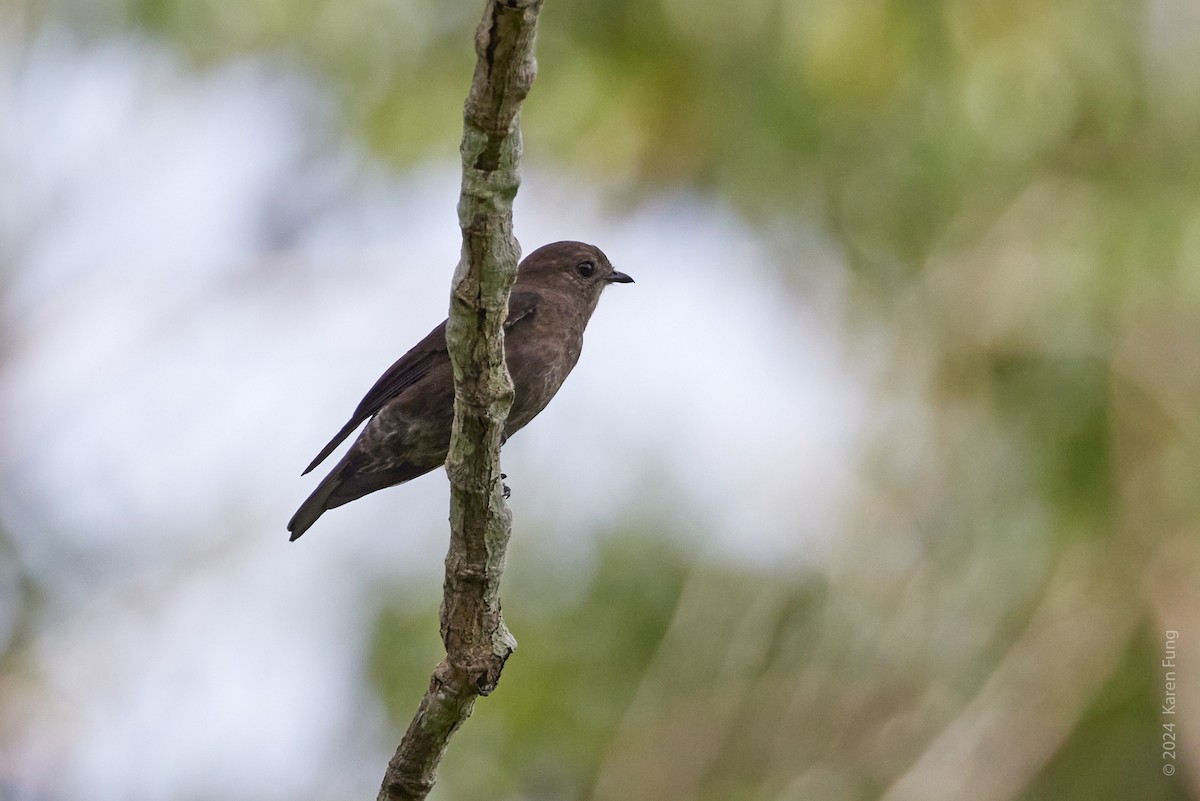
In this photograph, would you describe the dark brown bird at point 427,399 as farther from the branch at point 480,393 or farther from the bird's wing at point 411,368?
the branch at point 480,393

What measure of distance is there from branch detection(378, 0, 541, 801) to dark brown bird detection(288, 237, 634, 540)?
1287 mm

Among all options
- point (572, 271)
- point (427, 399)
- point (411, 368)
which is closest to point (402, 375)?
point (411, 368)

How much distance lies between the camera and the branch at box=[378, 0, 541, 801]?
9.50ft

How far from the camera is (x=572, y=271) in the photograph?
6090mm

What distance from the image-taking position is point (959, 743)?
6.50m

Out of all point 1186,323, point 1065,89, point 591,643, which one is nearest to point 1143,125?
point 1065,89

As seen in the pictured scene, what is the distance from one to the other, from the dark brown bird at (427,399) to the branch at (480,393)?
1287 millimetres

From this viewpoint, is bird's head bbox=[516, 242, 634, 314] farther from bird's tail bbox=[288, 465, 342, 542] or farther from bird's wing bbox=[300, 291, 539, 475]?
bird's tail bbox=[288, 465, 342, 542]

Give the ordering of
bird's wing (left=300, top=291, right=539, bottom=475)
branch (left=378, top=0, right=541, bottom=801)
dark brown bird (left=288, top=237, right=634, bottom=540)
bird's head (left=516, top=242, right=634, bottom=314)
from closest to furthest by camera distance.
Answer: branch (left=378, top=0, right=541, bottom=801)
dark brown bird (left=288, top=237, right=634, bottom=540)
bird's wing (left=300, top=291, right=539, bottom=475)
bird's head (left=516, top=242, right=634, bottom=314)

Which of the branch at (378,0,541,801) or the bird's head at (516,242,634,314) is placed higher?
the bird's head at (516,242,634,314)

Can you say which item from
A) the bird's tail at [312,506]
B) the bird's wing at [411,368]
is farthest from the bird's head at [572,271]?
the bird's tail at [312,506]

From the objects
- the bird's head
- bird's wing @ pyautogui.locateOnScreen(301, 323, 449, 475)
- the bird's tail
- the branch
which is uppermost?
the bird's head

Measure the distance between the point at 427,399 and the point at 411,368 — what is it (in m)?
0.28

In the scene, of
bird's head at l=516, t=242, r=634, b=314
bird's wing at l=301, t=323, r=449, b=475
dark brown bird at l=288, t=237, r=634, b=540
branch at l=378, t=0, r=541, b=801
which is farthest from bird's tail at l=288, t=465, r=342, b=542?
branch at l=378, t=0, r=541, b=801
